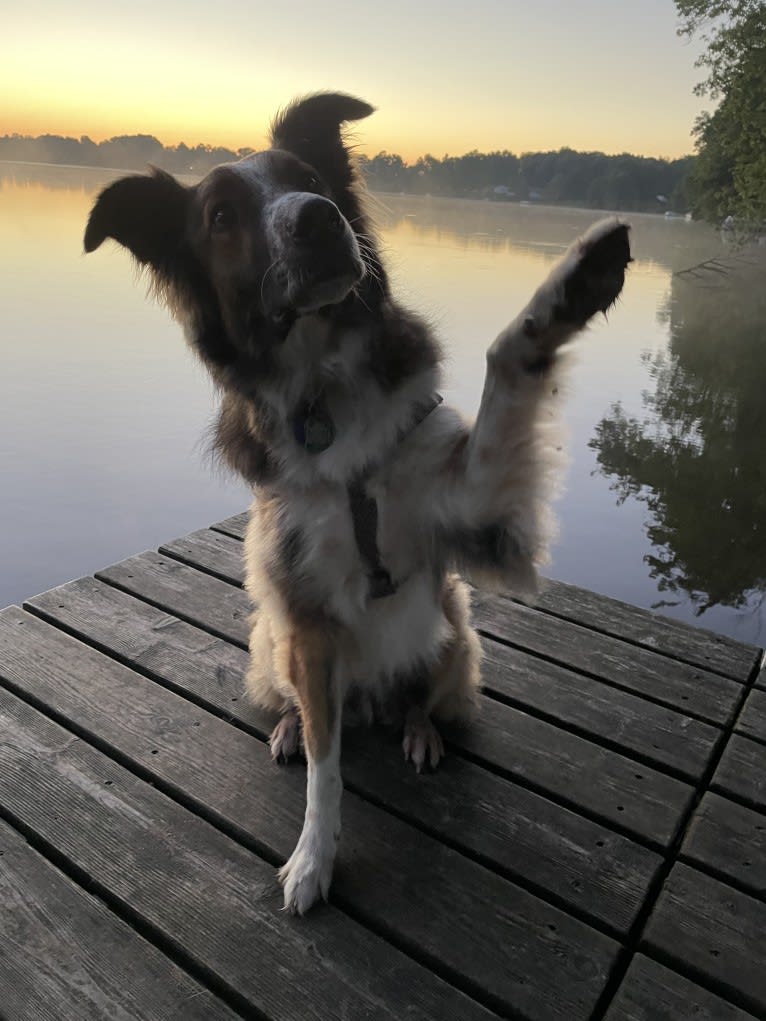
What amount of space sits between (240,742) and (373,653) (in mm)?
544

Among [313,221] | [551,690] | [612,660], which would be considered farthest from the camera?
[612,660]

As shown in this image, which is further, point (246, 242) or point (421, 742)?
point (421, 742)

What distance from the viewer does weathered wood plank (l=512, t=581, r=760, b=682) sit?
8.58ft

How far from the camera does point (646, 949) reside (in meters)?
1.64

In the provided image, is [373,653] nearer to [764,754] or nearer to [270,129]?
[764,754]

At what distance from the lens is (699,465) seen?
5.91 meters

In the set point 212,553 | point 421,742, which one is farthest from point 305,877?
point 212,553

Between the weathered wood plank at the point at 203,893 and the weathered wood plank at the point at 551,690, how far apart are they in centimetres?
77

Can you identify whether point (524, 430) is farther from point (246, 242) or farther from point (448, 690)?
point (448, 690)

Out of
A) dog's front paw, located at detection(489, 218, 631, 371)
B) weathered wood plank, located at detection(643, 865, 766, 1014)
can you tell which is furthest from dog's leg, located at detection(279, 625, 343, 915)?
dog's front paw, located at detection(489, 218, 631, 371)

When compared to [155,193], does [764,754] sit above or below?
below

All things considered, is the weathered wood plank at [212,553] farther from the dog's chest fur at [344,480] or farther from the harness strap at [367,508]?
the harness strap at [367,508]

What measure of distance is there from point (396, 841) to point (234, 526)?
6.29 feet

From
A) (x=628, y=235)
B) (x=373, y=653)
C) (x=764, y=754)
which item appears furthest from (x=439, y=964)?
(x=628, y=235)
